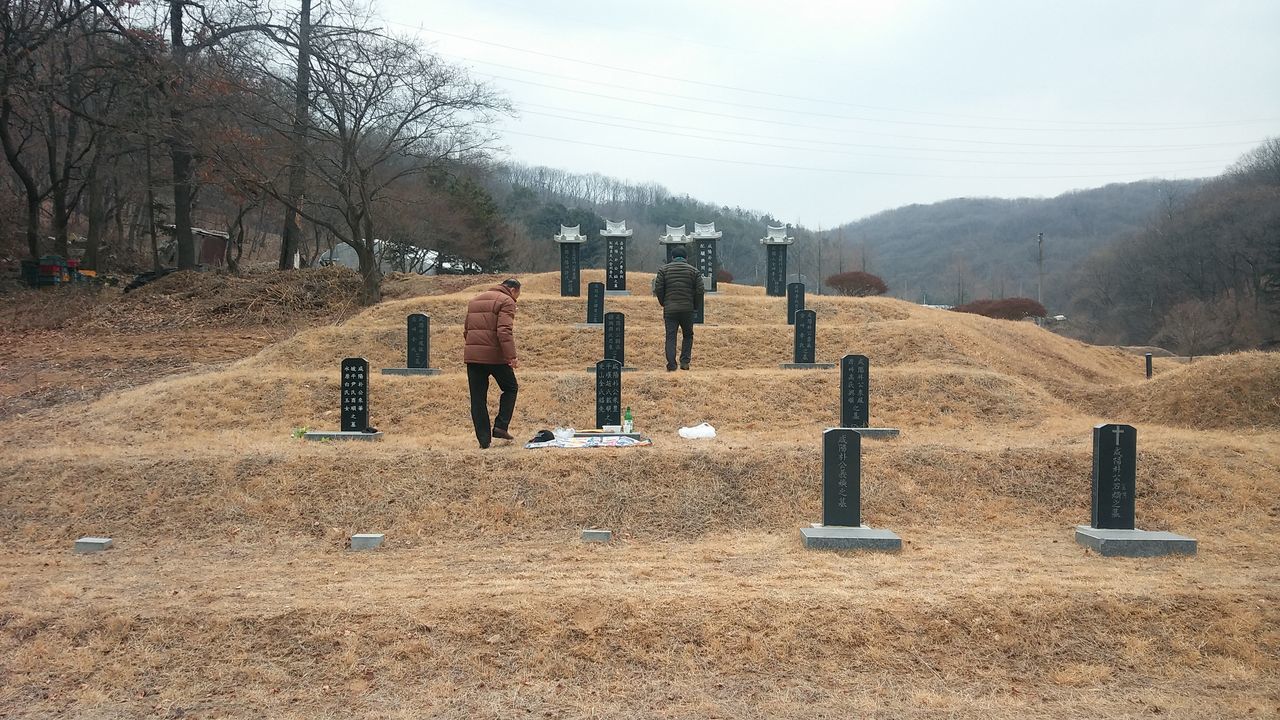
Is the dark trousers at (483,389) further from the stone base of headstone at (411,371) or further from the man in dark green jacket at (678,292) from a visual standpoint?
the stone base of headstone at (411,371)

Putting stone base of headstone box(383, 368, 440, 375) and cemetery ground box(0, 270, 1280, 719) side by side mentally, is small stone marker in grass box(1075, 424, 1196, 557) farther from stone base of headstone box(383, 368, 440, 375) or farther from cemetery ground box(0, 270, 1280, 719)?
stone base of headstone box(383, 368, 440, 375)

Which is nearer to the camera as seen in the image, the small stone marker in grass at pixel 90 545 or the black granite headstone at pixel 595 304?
the small stone marker in grass at pixel 90 545

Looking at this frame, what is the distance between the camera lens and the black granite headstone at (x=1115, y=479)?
6.90 metres

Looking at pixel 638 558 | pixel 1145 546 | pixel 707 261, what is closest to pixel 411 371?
pixel 638 558

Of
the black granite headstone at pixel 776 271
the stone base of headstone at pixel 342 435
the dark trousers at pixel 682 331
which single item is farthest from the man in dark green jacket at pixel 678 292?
the black granite headstone at pixel 776 271

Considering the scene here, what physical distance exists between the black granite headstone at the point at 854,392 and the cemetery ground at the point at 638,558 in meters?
0.56

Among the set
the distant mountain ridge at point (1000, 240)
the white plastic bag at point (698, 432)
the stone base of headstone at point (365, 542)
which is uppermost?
the distant mountain ridge at point (1000, 240)

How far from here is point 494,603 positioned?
5410mm

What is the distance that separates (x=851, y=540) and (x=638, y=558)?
5.67ft

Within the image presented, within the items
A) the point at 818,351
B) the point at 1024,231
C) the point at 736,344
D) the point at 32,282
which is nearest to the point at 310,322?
the point at 32,282

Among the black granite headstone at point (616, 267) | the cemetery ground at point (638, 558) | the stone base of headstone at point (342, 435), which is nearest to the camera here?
the cemetery ground at point (638, 558)

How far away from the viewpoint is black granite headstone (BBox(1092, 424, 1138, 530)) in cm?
690

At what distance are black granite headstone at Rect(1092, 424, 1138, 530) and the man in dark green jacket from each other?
21.9 ft

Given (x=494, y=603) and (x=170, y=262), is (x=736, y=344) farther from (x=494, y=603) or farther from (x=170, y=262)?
(x=170, y=262)
